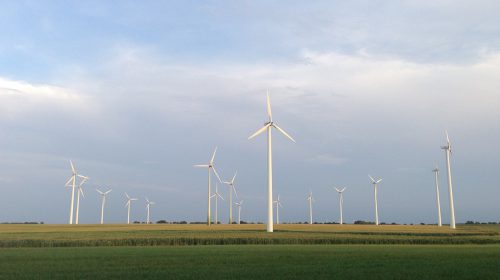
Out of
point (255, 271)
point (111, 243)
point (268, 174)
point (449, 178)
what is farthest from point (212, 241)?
point (449, 178)

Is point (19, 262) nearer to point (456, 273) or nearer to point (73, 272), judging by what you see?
point (73, 272)

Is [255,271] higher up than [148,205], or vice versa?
[148,205]

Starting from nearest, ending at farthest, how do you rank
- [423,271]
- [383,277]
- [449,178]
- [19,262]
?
[383,277] < [423,271] < [19,262] < [449,178]

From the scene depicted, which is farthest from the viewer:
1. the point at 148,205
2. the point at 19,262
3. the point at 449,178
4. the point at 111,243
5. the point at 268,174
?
the point at 148,205

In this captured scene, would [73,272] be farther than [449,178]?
No

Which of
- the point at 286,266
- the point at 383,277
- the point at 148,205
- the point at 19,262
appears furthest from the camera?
the point at 148,205

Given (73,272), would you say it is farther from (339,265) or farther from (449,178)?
(449,178)

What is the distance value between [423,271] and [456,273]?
1641 mm

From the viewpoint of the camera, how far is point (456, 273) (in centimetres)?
2541

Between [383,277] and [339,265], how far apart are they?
17.1 ft

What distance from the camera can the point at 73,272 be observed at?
1041 inches

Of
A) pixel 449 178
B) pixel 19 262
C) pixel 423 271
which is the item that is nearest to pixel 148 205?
pixel 449 178

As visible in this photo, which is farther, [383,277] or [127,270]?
[127,270]

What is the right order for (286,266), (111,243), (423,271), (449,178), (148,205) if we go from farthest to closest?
(148,205) < (449,178) < (111,243) < (286,266) < (423,271)
